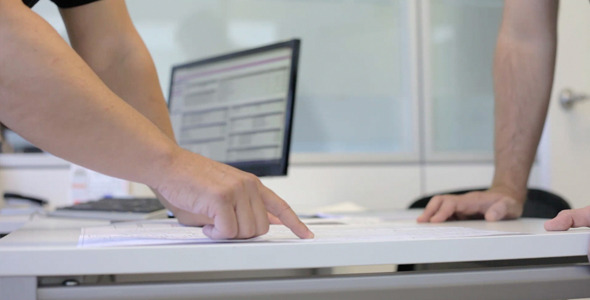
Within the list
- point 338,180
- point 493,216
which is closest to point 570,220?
point 493,216

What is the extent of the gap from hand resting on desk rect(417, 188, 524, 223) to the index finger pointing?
423mm

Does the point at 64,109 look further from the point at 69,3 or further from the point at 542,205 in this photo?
the point at 542,205

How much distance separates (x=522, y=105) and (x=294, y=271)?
2.57 ft

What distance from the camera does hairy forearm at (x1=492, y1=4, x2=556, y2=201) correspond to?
129cm

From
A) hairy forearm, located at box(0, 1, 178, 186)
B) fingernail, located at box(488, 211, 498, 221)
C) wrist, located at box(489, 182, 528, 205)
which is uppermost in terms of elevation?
hairy forearm, located at box(0, 1, 178, 186)

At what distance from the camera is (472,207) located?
3.83 ft

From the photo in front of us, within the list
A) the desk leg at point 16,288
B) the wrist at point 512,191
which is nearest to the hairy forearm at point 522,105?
the wrist at point 512,191

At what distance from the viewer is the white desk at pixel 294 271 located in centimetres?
56

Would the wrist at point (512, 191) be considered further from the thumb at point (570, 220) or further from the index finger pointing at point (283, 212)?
the index finger pointing at point (283, 212)

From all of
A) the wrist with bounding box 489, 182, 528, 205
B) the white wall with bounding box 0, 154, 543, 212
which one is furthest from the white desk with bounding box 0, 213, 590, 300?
the white wall with bounding box 0, 154, 543, 212

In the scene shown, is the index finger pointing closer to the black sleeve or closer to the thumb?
the thumb

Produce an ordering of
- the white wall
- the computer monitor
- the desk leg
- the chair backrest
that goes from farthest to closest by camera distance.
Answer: the white wall
the chair backrest
the computer monitor
the desk leg

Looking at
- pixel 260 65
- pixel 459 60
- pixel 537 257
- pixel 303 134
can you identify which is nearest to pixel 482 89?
pixel 459 60

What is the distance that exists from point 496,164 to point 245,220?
2.57 feet
